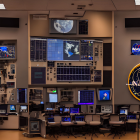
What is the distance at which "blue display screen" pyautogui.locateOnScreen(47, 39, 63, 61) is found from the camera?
7.36 m

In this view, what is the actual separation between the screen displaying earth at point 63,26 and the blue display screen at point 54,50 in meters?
0.41

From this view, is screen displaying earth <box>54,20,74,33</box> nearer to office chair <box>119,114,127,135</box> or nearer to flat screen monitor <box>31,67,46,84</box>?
flat screen monitor <box>31,67,46,84</box>

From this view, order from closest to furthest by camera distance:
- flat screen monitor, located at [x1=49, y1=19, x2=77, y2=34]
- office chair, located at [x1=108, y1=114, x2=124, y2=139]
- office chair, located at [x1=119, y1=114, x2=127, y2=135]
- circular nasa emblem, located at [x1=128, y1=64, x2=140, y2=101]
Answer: office chair, located at [x1=108, y1=114, x2=124, y2=139] < office chair, located at [x1=119, y1=114, x2=127, y2=135] < flat screen monitor, located at [x1=49, y1=19, x2=77, y2=34] < circular nasa emblem, located at [x1=128, y1=64, x2=140, y2=101]

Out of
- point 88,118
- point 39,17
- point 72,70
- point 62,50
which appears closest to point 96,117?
point 88,118

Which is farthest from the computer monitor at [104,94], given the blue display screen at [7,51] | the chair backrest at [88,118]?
the blue display screen at [7,51]

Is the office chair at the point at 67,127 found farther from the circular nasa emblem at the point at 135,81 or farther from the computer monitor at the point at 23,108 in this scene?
the circular nasa emblem at the point at 135,81

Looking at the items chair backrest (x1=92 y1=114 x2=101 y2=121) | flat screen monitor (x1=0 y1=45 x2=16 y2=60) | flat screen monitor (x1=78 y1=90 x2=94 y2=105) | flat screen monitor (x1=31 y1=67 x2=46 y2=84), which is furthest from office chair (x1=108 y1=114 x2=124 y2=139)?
flat screen monitor (x1=0 y1=45 x2=16 y2=60)

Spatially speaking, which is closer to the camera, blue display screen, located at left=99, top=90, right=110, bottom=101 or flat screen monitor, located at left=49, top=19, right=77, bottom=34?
flat screen monitor, located at left=49, top=19, right=77, bottom=34

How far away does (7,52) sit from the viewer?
295 inches

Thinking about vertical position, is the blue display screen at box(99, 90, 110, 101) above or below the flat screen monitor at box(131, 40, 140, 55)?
below

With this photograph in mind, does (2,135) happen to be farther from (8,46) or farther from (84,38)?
(84,38)

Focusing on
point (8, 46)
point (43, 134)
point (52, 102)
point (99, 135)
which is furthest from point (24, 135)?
point (8, 46)

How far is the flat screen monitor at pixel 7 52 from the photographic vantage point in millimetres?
7463

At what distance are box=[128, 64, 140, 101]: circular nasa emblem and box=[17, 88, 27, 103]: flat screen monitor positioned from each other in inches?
143
